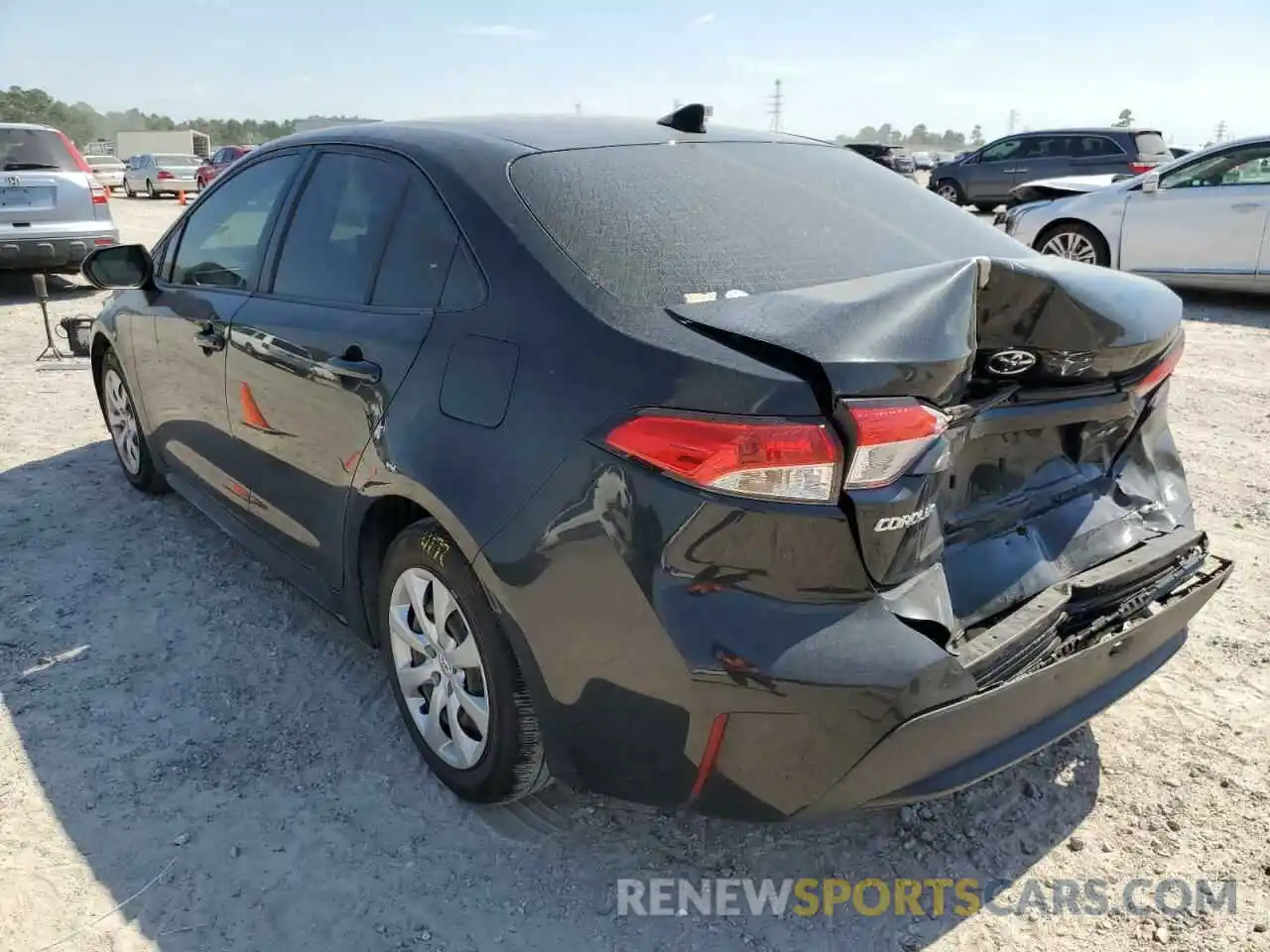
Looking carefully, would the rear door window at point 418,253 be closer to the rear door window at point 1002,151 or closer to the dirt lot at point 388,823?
the dirt lot at point 388,823

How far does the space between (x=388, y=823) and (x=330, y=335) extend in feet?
4.37

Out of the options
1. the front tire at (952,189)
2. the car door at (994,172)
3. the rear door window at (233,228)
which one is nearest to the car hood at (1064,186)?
the car door at (994,172)

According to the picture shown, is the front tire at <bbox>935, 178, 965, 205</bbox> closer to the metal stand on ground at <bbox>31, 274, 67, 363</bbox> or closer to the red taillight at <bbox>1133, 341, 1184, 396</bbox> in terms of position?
the metal stand on ground at <bbox>31, 274, 67, 363</bbox>

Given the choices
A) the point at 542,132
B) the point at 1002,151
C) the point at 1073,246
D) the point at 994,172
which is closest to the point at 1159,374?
the point at 542,132

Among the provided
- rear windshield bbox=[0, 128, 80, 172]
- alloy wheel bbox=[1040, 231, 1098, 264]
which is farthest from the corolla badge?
rear windshield bbox=[0, 128, 80, 172]

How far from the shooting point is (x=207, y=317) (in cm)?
347

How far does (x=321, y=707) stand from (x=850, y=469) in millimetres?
1961

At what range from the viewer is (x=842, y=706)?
70.4 inches

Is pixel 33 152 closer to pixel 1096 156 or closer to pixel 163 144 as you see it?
pixel 1096 156

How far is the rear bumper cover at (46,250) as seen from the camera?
9.38 m

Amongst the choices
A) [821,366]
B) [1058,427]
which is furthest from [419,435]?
[1058,427]

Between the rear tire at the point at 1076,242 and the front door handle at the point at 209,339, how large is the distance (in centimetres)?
856

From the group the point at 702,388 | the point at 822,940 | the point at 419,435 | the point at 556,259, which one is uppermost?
the point at 556,259

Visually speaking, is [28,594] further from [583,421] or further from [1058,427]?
[1058,427]
